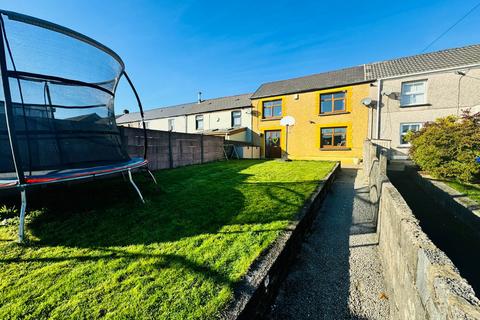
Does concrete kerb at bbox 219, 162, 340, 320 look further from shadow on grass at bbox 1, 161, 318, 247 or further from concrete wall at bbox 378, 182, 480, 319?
concrete wall at bbox 378, 182, 480, 319

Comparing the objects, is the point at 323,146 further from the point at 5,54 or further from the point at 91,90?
the point at 5,54

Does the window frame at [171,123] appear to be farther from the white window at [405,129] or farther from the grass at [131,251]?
the white window at [405,129]

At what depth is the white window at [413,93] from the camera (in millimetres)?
10492

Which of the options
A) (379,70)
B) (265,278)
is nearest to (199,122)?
(379,70)

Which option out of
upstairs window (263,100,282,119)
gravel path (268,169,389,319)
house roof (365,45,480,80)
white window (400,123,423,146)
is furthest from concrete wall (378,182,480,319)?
upstairs window (263,100,282,119)

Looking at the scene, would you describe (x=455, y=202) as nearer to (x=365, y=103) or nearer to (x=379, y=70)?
(x=365, y=103)

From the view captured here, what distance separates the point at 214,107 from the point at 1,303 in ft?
60.7

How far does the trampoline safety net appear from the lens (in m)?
2.89

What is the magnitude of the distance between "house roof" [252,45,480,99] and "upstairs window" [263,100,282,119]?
1.98ft

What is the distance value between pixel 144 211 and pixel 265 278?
2465 millimetres

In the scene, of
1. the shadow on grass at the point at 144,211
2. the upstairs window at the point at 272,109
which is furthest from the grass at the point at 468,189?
the upstairs window at the point at 272,109

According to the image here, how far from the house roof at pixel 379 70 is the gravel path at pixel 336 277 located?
11.2 metres

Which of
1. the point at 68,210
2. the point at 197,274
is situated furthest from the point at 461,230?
the point at 68,210

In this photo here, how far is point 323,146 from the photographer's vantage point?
43.4 ft
